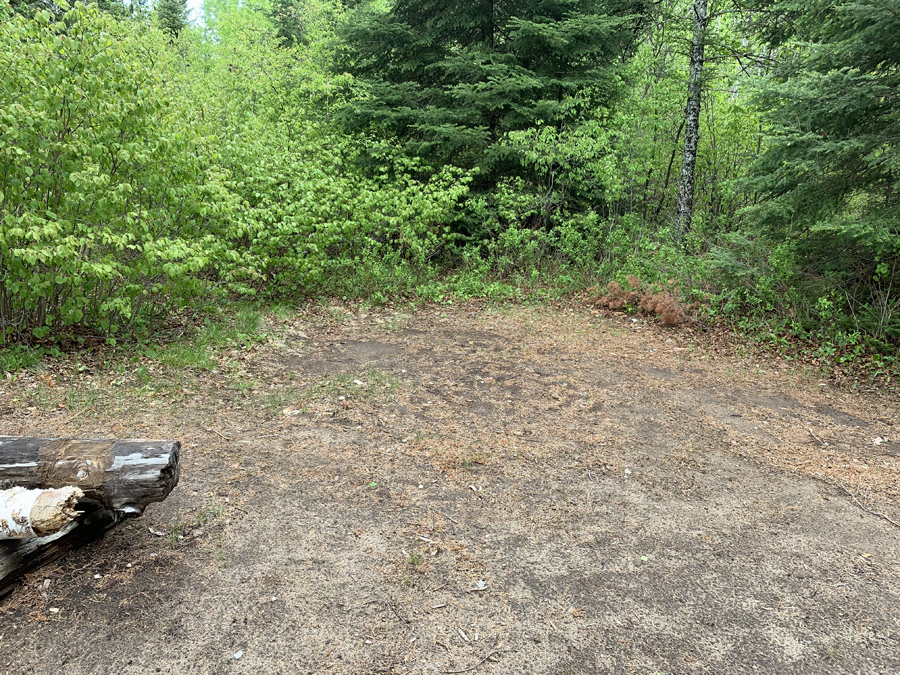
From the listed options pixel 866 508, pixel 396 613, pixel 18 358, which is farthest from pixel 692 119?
pixel 18 358

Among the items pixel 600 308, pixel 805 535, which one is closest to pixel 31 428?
pixel 805 535

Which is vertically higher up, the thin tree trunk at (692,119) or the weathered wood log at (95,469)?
the thin tree trunk at (692,119)

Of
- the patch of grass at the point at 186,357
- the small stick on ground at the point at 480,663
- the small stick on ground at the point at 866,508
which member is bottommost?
the small stick on ground at the point at 866,508

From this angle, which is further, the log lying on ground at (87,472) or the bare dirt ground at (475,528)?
the log lying on ground at (87,472)

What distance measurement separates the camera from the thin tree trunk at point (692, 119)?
10352 mm

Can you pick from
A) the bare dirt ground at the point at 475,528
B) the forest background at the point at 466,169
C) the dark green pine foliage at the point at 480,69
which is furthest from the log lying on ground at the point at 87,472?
the dark green pine foliage at the point at 480,69

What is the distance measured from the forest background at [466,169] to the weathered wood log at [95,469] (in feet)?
8.17

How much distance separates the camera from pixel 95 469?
280 centimetres

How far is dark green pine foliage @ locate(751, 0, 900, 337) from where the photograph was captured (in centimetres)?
578

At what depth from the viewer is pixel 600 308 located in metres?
9.30

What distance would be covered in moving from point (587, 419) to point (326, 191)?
5.87m

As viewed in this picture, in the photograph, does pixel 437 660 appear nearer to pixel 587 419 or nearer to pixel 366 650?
pixel 366 650

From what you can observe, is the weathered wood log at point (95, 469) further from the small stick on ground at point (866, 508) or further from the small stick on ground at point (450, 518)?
the small stick on ground at point (866, 508)

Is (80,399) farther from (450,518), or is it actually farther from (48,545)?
Answer: (450,518)
